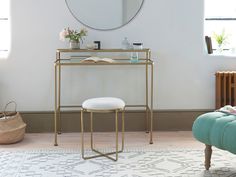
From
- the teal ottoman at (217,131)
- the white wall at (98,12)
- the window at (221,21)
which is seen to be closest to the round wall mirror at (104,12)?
the white wall at (98,12)

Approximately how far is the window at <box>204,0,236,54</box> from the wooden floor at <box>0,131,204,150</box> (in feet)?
3.55

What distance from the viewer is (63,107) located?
15.7ft

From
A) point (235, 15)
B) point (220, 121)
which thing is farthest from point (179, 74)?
point (220, 121)

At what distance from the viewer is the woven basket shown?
4.32 metres

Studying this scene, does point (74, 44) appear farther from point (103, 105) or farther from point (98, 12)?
point (103, 105)

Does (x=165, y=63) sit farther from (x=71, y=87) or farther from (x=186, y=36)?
(x=71, y=87)

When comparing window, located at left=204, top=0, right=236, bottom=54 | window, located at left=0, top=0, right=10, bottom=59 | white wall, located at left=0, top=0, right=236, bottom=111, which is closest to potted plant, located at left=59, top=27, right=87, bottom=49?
white wall, located at left=0, top=0, right=236, bottom=111

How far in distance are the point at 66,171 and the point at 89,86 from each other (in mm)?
1470

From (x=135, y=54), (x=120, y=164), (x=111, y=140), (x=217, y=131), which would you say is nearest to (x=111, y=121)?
(x=111, y=140)

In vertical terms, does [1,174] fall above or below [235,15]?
below

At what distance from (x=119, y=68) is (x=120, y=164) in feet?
4.57

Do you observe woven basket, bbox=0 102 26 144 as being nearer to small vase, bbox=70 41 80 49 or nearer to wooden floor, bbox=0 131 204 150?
wooden floor, bbox=0 131 204 150

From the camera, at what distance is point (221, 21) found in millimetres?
5066

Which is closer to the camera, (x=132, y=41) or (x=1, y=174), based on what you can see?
(x=1, y=174)
